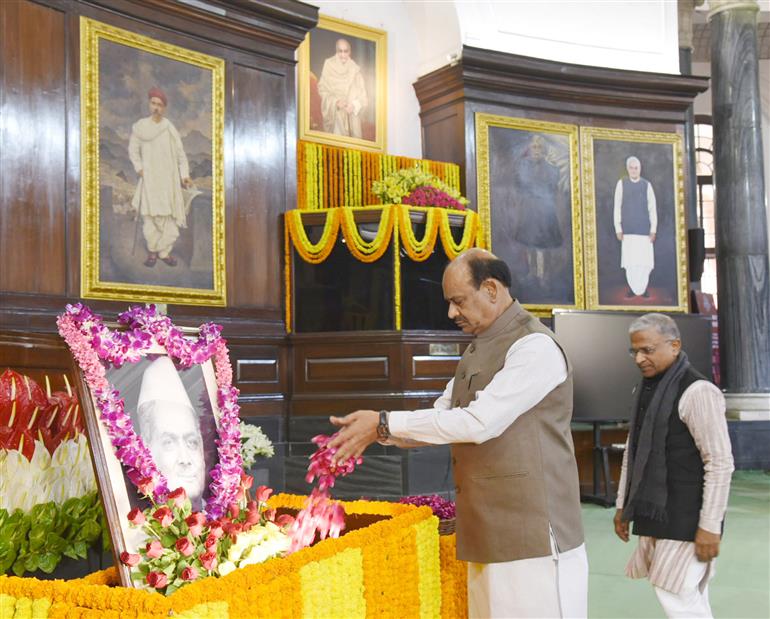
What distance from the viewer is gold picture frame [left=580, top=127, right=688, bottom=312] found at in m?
11.2

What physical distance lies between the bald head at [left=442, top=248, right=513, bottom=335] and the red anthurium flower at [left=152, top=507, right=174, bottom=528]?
1.10 m

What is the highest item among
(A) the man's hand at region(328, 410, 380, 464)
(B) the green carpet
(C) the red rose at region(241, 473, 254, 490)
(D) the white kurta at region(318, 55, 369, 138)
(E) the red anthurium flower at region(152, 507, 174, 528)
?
(D) the white kurta at region(318, 55, 369, 138)

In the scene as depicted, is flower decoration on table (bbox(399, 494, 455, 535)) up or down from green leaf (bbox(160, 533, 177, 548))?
down

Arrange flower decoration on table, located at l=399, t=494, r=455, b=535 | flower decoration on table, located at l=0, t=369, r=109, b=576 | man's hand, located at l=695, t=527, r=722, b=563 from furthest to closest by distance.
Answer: man's hand, located at l=695, t=527, r=722, b=563 → flower decoration on table, located at l=399, t=494, r=455, b=535 → flower decoration on table, located at l=0, t=369, r=109, b=576

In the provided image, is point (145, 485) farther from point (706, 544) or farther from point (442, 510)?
point (706, 544)

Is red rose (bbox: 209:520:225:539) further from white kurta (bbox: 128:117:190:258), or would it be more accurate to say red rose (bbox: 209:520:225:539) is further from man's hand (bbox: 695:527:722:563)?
white kurta (bbox: 128:117:190:258)

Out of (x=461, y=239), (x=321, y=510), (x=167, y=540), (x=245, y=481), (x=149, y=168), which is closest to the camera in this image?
(x=167, y=540)

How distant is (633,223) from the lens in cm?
1145

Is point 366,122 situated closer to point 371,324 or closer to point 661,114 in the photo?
point 371,324

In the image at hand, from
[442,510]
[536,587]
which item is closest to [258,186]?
[442,510]

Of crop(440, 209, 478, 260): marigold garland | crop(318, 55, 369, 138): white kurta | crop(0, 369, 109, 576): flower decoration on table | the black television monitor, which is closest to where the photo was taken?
crop(0, 369, 109, 576): flower decoration on table

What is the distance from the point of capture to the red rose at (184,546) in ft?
6.64

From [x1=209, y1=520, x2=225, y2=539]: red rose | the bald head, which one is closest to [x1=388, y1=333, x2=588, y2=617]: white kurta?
the bald head

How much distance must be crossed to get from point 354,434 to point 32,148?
5373mm
